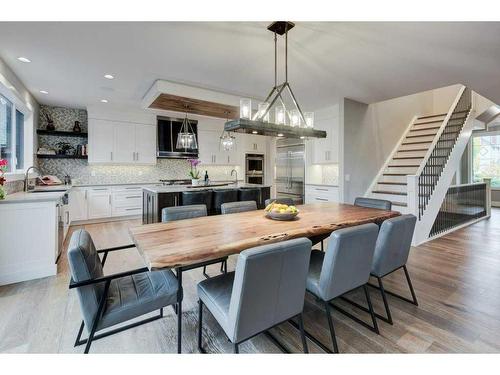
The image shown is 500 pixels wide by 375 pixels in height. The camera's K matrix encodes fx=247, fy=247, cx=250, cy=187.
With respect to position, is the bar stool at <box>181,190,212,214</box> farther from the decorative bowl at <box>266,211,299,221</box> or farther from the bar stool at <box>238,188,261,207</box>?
the decorative bowl at <box>266,211,299,221</box>

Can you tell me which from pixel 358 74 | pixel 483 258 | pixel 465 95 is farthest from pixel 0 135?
pixel 465 95

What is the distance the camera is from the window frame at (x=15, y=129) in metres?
3.38

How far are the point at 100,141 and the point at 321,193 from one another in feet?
16.4

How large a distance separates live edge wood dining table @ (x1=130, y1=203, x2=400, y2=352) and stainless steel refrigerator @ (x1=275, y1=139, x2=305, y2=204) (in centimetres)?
347

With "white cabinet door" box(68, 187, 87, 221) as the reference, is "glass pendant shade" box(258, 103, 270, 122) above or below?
above

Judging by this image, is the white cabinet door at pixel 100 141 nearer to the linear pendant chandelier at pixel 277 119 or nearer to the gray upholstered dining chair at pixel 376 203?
the linear pendant chandelier at pixel 277 119

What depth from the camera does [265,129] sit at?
2.36 metres

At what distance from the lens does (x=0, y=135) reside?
11.3 ft

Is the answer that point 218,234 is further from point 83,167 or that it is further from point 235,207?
point 83,167

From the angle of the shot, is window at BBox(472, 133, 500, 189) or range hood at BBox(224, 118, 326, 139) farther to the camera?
window at BBox(472, 133, 500, 189)

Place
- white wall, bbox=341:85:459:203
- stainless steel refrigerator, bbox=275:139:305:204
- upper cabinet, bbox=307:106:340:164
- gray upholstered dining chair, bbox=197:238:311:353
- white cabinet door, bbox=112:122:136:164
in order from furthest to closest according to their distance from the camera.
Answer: stainless steel refrigerator, bbox=275:139:305:204 < white cabinet door, bbox=112:122:136:164 < upper cabinet, bbox=307:106:340:164 < white wall, bbox=341:85:459:203 < gray upholstered dining chair, bbox=197:238:311:353

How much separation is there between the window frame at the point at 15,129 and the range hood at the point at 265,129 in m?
3.06

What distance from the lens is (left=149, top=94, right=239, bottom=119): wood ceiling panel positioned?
4180mm

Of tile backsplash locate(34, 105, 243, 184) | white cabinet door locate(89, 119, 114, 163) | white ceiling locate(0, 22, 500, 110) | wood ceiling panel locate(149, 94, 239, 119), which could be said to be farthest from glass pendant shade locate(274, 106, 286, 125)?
tile backsplash locate(34, 105, 243, 184)
